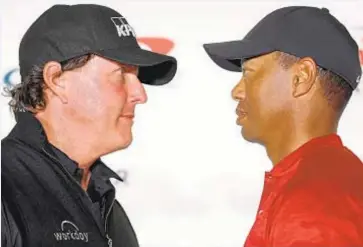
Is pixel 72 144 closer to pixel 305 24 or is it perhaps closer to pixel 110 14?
pixel 110 14

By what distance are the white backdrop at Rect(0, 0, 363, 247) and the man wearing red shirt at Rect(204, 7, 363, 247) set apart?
0.57m

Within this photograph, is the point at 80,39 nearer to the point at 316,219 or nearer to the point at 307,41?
the point at 307,41

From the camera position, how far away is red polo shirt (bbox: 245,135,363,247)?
1.02 metres

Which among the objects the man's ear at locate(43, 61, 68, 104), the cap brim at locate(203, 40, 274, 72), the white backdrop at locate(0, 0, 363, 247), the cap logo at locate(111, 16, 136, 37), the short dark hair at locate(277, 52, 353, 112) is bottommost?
the white backdrop at locate(0, 0, 363, 247)

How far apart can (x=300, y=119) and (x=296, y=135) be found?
2 cm

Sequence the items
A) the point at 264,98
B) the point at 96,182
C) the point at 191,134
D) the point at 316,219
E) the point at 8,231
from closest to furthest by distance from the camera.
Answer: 1. the point at 316,219
2. the point at 8,231
3. the point at 264,98
4. the point at 96,182
5. the point at 191,134

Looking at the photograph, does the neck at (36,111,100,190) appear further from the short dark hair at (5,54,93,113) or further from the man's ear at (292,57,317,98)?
the man's ear at (292,57,317,98)

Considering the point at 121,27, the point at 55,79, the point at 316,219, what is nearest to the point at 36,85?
the point at 55,79

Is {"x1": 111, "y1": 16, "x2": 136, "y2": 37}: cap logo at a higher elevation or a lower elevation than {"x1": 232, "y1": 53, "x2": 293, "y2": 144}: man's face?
higher

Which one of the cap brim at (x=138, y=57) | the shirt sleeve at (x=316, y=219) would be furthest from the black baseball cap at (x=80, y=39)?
the shirt sleeve at (x=316, y=219)

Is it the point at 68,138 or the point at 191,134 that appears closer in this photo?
the point at 68,138

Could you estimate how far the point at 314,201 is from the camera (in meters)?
1.04

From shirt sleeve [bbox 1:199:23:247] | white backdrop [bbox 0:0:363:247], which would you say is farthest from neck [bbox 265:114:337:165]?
white backdrop [bbox 0:0:363:247]

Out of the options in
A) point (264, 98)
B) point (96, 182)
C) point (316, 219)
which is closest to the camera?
point (316, 219)
